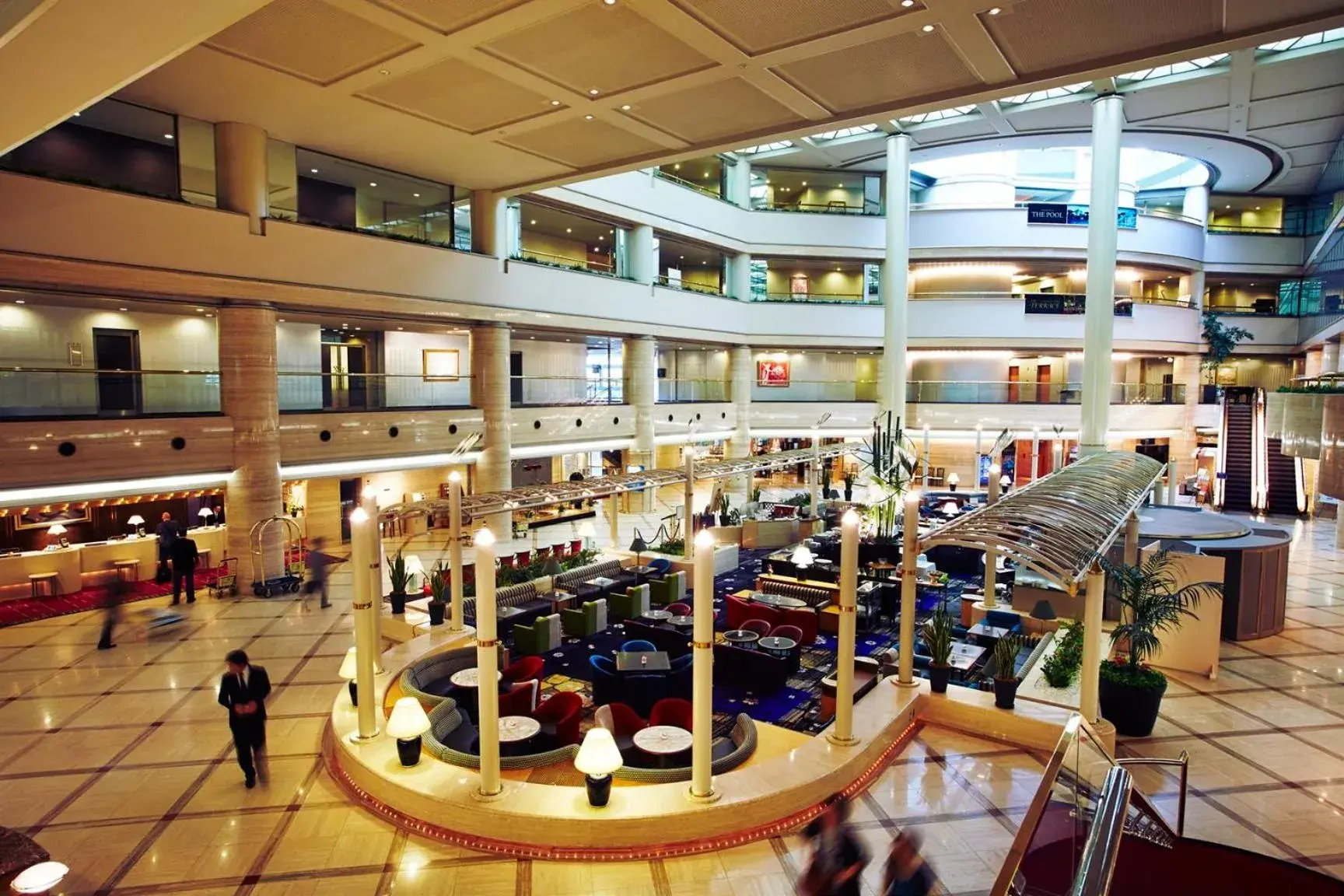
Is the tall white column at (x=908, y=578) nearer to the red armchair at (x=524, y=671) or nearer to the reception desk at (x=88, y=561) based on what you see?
the red armchair at (x=524, y=671)

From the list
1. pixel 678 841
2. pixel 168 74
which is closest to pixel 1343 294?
pixel 678 841

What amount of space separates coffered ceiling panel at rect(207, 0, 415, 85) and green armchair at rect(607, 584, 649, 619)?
7768mm

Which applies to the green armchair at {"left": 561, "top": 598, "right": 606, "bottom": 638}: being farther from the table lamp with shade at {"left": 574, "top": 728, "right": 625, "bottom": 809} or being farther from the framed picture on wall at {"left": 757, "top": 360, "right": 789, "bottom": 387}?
the framed picture on wall at {"left": 757, "top": 360, "right": 789, "bottom": 387}

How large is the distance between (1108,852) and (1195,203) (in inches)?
1232

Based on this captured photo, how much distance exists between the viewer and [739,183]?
2498cm

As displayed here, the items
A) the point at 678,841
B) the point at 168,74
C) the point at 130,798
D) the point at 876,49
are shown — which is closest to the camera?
the point at 678,841

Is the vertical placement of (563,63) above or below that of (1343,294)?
above

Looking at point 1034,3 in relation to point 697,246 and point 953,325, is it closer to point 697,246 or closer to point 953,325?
point 697,246

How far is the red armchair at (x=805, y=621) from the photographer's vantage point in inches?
419

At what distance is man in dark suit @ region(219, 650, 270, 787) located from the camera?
6246mm

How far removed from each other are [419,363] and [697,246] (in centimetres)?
937

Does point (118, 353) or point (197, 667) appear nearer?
point (197, 667)

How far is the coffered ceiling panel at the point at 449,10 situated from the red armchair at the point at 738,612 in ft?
26.7

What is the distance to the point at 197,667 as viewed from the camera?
30.9 feet
